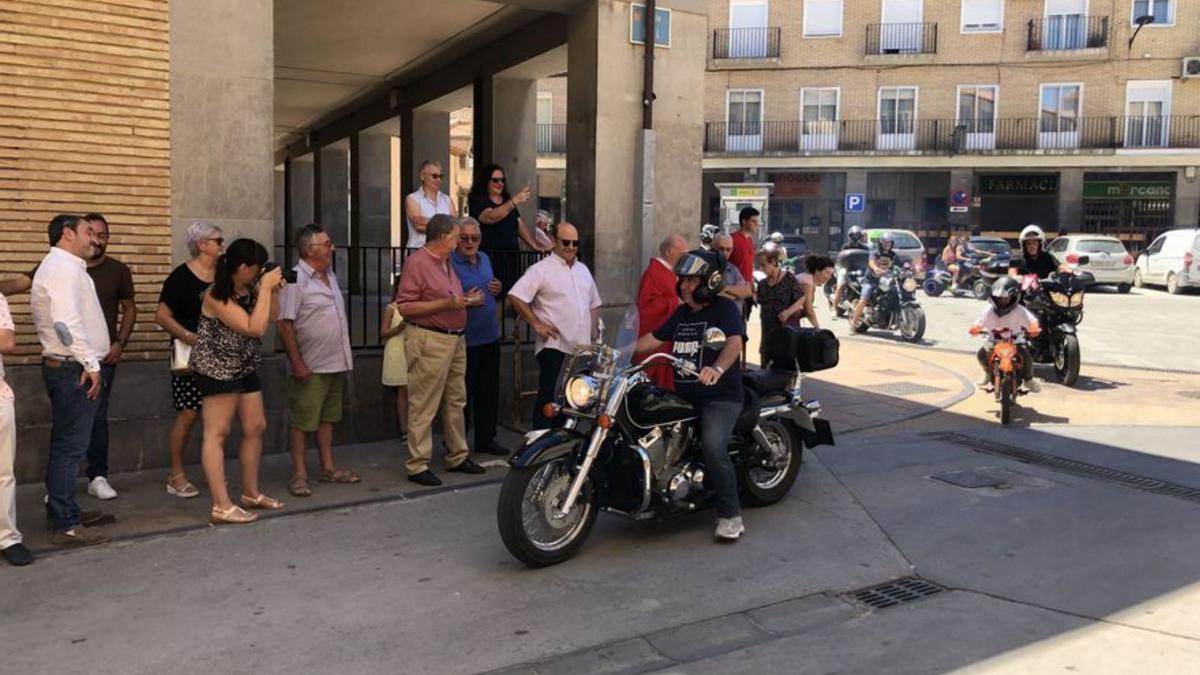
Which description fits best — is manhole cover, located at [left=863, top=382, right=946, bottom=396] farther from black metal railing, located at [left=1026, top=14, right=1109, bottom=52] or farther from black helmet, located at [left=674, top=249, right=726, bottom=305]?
black metal railing, located at [left=1026, top=14, right=1109, bottom=52]

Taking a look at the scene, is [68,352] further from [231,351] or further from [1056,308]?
[1056,308]

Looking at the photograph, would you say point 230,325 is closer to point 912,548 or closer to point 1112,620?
point 912,548

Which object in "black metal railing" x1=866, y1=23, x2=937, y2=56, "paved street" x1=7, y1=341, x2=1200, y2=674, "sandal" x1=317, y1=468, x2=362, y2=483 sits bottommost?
"paved street" x1=7, y1=341, x2=1200, y2=674

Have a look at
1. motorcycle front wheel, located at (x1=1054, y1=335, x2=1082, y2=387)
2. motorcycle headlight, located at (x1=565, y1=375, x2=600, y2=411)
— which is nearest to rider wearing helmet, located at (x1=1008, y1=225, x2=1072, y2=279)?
motorcycle front wheel, located at (x1=1054, y1=335, x2=1082, y2=387)

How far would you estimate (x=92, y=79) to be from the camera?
260 inches

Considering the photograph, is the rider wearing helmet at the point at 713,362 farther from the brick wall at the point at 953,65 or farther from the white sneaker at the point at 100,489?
the brick wall at the point at 953,65

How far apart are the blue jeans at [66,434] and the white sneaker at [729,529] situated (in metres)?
3.56

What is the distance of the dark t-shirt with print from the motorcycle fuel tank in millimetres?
226

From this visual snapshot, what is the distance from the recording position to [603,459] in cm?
534

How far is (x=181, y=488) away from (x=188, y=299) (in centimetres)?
124

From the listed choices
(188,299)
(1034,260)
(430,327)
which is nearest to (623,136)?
(430,327)

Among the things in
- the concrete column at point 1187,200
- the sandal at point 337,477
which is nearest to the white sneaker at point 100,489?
the sandal at point 337,477

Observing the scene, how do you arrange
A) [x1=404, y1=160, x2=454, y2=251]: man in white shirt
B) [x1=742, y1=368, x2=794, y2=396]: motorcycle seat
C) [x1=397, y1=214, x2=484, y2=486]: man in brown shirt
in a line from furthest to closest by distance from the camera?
[x1=404, y1=160, x2=454, y2=251]: man in white shirt
[x1=397, y1=214, x2=484, y2=486]: man in brown shirt
[x1=742, y1=368, x2=794, y2=396]: motorcycle seat

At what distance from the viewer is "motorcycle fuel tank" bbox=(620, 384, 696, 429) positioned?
532 centimetres
